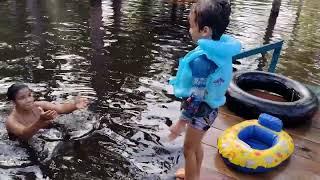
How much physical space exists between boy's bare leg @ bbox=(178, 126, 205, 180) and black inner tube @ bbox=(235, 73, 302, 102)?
2863 millimetres

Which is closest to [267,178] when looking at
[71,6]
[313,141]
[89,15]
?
[313,141]

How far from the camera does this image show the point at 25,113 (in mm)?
5055

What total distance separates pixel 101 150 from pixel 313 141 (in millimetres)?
2894

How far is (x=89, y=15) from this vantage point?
44.3 feet

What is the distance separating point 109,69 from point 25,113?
135 inches

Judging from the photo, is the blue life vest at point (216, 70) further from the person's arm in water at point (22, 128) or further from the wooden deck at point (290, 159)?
the person's arm in water at point (22, 128)

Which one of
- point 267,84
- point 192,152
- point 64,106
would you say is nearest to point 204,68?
point 192,152

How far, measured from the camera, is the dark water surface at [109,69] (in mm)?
4789

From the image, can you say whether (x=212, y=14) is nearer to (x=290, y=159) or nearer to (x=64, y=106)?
(x=290, y=159)

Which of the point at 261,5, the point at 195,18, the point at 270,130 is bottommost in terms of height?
the point at 261,5

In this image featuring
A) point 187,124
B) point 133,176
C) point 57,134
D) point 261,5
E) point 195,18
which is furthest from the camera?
point 261,5

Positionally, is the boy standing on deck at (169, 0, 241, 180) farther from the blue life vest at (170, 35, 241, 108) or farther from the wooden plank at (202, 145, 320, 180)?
the wooden plank at (202, 145, 320, 180)

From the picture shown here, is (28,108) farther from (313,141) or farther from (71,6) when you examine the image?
(71,6)

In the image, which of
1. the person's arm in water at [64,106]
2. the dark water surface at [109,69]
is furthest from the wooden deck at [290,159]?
the person's arm in water at [64,106]
